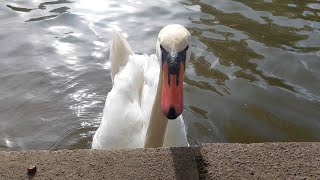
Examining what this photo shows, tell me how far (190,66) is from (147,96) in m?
1.76

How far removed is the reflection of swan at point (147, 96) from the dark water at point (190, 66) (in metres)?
0.74

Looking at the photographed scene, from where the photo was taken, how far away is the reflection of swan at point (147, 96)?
8.95 feet

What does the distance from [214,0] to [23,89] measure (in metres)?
3.70

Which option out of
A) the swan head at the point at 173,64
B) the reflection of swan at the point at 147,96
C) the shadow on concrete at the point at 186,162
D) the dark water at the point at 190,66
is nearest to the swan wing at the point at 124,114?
the reflection of swan at the point at 147,96

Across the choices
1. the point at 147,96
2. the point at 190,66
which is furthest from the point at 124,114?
the point at 190,66

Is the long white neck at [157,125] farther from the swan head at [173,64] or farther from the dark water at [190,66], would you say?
the dark water at [190,66]

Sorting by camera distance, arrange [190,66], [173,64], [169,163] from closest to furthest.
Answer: [169,163], [173,64], [190,66]

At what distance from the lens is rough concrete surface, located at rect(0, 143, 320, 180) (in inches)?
97.5

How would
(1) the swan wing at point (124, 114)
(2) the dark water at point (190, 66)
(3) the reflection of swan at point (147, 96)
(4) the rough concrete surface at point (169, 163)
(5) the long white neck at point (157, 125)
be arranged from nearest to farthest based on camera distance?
(4) the rough concrete surface at point (169, 163) → (3) the reflection of swan at point (147, 96) → (5) the long white neck at point (157, 125) → (1) the swan wing at point (124, 114) → (2) the dark water at point (190, 66)

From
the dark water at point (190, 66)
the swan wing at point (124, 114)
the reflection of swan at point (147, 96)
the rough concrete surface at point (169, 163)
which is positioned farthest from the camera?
the dark water at point (190, 66)

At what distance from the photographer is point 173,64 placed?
2.75 meters

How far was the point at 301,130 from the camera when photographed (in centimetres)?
453

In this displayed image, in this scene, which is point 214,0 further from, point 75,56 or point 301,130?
point 301,130

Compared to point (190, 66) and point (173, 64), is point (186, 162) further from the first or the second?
point (190, 66)
